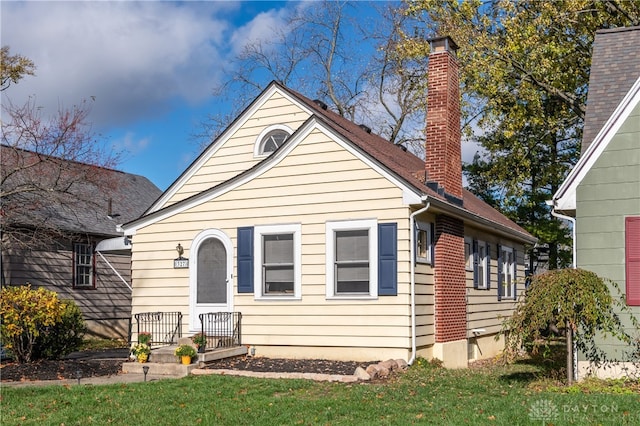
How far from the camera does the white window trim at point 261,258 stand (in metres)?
14.9

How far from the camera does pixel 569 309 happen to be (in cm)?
1070

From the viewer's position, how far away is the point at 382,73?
33.2 m

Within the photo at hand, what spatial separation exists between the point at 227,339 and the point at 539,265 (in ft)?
56.6

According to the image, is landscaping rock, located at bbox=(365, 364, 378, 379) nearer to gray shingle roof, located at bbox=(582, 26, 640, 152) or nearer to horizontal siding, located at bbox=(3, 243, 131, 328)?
gray shingle roof, located at bbox=(582, 26, 640, 152)

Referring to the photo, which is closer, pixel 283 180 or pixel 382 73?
pixel 283 180

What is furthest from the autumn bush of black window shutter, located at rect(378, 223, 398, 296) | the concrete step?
black window shutter, located at rect(378, 223, 398, 296)

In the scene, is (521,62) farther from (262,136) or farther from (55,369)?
(55,369)

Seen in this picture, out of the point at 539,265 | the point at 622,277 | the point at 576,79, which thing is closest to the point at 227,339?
the point at 622,277

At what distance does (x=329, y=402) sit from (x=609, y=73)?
8.25 metres

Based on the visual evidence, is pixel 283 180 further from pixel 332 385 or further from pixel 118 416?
pixel 118 416

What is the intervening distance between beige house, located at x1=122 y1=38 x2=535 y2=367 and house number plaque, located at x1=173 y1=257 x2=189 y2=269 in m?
0.03

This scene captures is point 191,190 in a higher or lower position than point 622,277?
higher

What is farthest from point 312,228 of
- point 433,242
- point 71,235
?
point 71,235

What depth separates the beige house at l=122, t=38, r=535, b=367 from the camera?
14016mm
